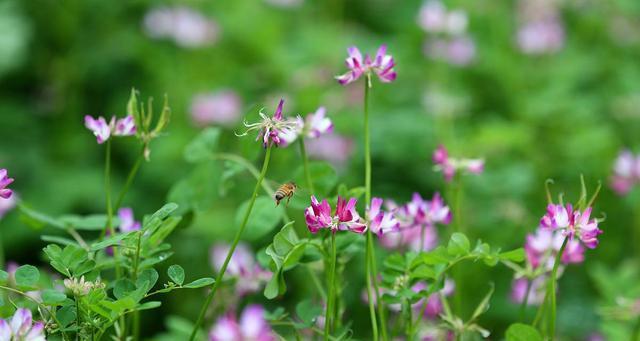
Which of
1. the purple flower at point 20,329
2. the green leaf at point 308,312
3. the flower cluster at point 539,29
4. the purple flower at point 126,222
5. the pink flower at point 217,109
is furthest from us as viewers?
the flower cluster at point 539,29

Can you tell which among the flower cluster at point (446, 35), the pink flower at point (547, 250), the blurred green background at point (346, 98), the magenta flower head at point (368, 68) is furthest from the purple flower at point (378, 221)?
the flower cluster at point (446, 35)

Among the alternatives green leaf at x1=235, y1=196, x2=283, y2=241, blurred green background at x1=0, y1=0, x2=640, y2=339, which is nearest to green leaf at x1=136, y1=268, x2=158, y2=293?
green leaf at x1=235, y1=196, x2=283, y2=241

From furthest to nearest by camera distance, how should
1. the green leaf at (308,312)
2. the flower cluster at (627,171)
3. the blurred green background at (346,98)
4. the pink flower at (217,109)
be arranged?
the pink flower at (217,109), the blurred green background at (346,98), the flower cluster at (627,171), the green leaf at (308,312)

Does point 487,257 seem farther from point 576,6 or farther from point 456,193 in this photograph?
point 576,6

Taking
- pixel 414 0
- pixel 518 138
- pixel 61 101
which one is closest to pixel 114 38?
pixel 61 101

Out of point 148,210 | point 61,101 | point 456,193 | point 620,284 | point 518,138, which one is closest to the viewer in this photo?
point 456,193

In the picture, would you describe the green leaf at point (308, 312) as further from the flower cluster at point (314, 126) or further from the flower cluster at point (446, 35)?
the flower cluster at point (446, 35)
